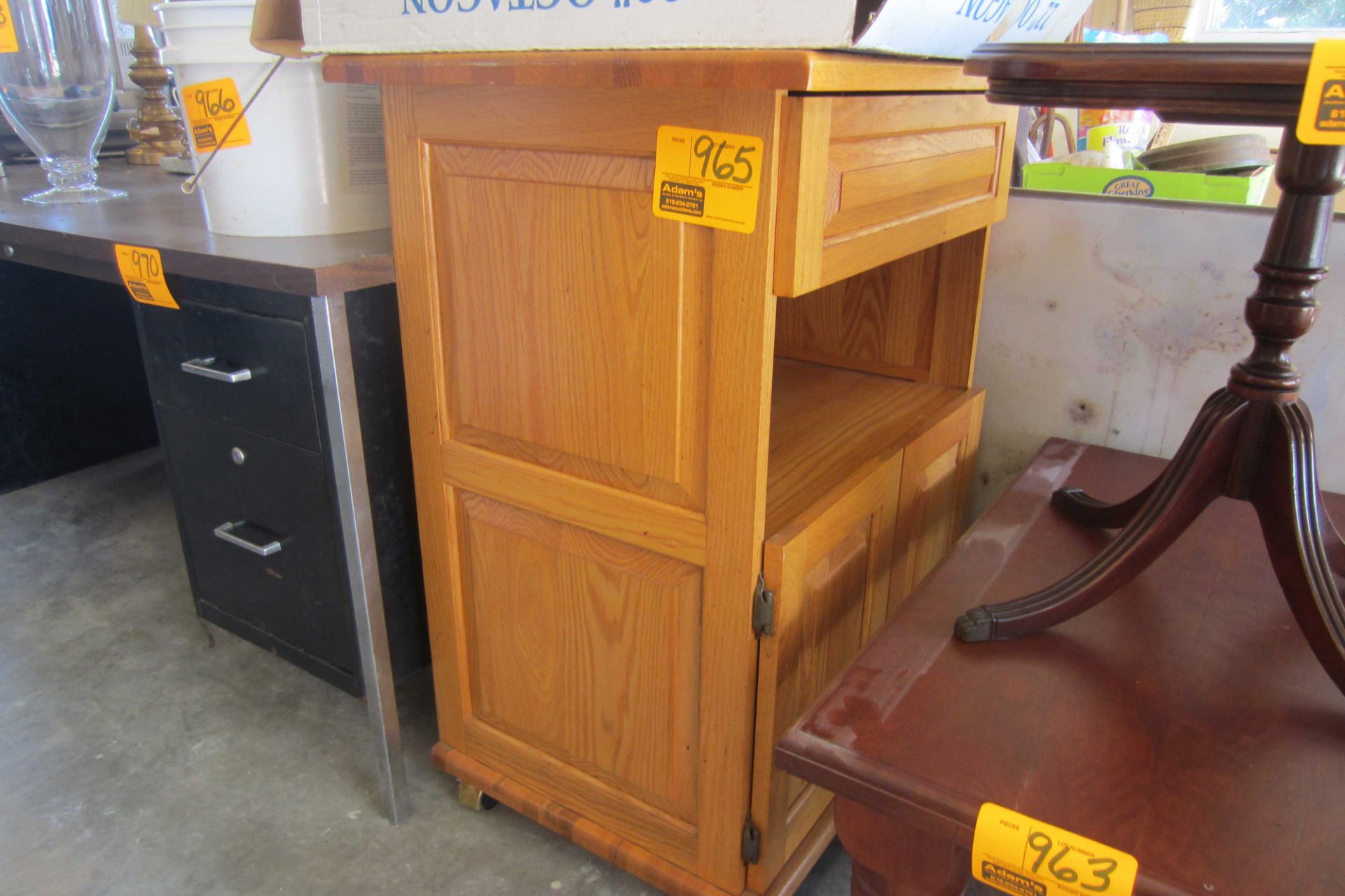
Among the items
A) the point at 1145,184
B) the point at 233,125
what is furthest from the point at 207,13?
the point at 1145,184

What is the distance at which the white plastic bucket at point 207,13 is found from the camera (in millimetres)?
1077

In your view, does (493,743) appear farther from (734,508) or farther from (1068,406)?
(1068,406)

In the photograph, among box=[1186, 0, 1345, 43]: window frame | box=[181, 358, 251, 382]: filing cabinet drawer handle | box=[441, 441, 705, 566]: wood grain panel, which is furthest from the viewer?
box=[1186, 0, 1345, 43]: window frame

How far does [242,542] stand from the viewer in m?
1.26

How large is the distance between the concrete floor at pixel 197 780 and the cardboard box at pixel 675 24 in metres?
→ 0.98

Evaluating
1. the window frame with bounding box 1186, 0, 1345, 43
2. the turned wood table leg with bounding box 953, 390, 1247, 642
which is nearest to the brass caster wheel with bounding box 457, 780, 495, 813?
the turned wood table leg with bounding box 953, 390, 1247, 642

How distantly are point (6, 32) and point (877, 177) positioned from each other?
5.23 ft

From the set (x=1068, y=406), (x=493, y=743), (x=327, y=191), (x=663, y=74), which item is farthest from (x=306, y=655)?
(x=1068, y=406)

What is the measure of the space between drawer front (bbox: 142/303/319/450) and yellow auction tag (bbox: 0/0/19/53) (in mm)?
726

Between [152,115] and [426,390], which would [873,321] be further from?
[152,115]

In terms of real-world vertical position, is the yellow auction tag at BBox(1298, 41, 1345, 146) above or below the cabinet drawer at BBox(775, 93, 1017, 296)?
above

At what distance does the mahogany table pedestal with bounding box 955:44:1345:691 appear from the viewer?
65cm

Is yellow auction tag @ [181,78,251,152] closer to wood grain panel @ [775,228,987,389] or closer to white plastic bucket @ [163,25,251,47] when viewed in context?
white plastic bucket @ [163,25,251,47]

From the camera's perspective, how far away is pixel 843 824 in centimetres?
77
